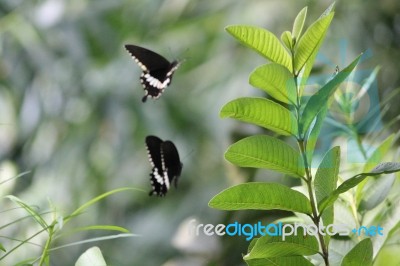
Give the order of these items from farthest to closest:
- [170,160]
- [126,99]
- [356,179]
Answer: [126,99] → [170,160] → [356,179]

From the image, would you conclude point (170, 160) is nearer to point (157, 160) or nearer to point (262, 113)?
point (157, 160)

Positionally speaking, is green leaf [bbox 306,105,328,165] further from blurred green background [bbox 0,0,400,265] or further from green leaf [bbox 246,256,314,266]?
blurred green background [bbox 0,0,400,265]

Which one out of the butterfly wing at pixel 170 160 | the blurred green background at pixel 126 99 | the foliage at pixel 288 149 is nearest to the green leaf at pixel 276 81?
the foliage at pixel 288 149

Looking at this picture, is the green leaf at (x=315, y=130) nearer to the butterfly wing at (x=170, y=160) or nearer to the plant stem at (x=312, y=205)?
the plant stem at (x=312, y=205)

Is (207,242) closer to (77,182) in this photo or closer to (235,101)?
(235,101)

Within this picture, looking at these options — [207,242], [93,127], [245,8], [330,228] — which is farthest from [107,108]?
[330,228]

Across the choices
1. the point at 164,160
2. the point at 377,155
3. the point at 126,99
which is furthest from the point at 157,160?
the point at 126,99

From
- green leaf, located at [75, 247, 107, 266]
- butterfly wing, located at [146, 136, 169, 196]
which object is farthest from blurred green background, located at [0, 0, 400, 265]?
green leaf, located at [75, 247, 107, 266]
